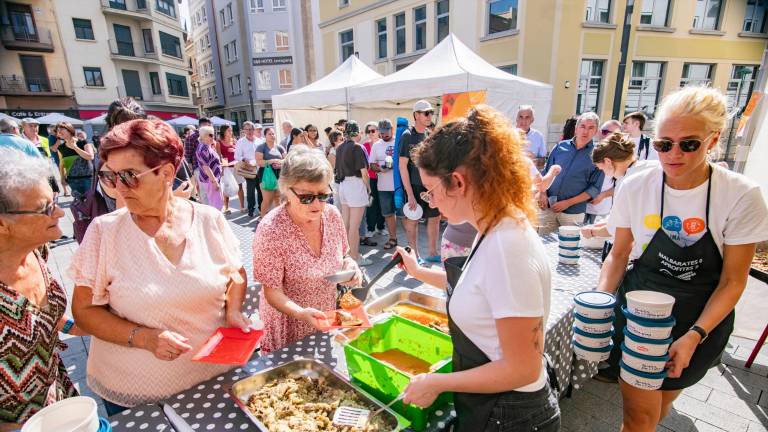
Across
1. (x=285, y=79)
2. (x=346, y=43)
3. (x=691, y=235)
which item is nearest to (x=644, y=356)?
(x=691, y=235)

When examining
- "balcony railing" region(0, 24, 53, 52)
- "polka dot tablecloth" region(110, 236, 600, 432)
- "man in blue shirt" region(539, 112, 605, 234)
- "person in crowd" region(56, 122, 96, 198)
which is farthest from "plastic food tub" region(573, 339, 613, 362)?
"balcony railing" region(0, 24, 53, 52)

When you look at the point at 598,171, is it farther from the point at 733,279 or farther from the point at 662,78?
the point at 662,78

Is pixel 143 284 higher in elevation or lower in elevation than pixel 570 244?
higher

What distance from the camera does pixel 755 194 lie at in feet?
4.81

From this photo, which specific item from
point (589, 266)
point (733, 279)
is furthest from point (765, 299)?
point (733, 279)

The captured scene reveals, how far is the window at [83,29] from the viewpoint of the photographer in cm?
2423

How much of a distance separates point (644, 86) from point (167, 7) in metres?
34.8

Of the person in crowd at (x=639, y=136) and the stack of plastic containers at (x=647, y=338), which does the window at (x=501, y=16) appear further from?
the stack of plastic containers at (x=647, y=338)

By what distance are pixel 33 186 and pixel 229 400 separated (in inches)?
39.9

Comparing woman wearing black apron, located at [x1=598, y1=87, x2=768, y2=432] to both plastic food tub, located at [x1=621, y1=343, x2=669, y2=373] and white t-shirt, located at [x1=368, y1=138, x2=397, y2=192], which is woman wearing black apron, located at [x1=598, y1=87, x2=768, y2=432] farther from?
white t-shirt, located at [x1=368, y1=138, x2=397, y2=192]

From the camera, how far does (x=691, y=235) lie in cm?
155

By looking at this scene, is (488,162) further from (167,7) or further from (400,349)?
(167,7)

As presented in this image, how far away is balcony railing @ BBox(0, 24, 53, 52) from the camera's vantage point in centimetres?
2214

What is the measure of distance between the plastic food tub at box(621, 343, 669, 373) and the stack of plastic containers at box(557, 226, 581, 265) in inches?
53.7
